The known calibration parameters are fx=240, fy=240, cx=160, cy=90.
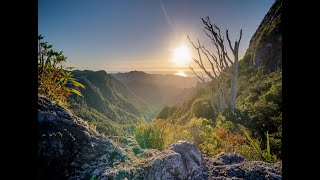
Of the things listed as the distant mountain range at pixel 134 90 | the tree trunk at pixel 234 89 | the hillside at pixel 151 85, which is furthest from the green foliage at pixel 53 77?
the hillside at pixel 151 85

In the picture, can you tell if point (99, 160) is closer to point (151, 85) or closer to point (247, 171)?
point (247, 171)

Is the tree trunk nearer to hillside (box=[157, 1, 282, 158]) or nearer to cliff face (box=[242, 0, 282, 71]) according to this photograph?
hillside (box=[157, 1, 282, 158])

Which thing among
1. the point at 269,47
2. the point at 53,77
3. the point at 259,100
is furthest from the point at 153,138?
the point at 269,47

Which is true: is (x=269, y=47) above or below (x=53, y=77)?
above

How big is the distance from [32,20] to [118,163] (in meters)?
1.50

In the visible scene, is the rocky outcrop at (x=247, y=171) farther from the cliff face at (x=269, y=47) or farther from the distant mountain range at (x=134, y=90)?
the distant mountain range at (x=134, y=90)

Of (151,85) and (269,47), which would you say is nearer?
(269,47)

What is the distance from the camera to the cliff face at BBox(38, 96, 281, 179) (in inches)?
80.2

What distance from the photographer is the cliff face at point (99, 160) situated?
6.68 ft

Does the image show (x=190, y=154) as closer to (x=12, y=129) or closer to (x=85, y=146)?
(x=85, y=146)

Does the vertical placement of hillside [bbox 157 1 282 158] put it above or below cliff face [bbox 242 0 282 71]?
below

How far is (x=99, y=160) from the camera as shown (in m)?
2.23

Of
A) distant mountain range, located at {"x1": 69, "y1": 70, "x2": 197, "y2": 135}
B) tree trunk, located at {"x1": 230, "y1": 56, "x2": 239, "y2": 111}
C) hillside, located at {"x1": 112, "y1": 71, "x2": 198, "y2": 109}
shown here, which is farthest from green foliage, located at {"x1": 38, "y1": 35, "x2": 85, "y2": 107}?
hillside, located at {"x1": 112, "y1": 71, "x2": 198, "y2": 109}
